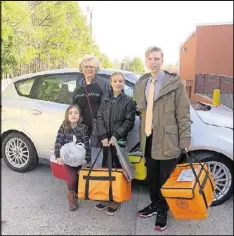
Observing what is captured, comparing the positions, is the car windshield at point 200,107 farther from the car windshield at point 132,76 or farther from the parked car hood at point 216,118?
the car windshield at point 132,76

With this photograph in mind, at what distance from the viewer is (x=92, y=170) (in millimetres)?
2475

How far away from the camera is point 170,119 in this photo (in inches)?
89.5

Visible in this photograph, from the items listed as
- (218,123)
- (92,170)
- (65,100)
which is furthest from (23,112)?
(218,123)

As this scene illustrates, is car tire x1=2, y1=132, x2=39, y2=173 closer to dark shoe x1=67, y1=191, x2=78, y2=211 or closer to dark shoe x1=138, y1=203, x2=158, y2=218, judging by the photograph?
dark shoe x1=67, y1=191, x2=78, y2=211

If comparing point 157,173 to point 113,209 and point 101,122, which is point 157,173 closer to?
point 113,209

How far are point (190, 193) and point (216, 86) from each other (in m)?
9.86

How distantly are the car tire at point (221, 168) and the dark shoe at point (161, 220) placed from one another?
0.67 metres

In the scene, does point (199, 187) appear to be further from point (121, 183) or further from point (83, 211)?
point (83, 211)

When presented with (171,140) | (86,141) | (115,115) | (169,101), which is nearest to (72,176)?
(86,141)

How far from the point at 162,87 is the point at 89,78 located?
0.76 meters

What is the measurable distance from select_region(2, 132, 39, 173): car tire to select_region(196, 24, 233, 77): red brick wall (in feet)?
43.4

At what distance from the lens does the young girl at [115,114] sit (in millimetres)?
2533

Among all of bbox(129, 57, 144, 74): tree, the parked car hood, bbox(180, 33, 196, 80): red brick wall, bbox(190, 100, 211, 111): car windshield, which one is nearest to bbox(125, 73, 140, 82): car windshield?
bbox(129, 57, 144, 74): tree

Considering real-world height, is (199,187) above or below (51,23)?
below
